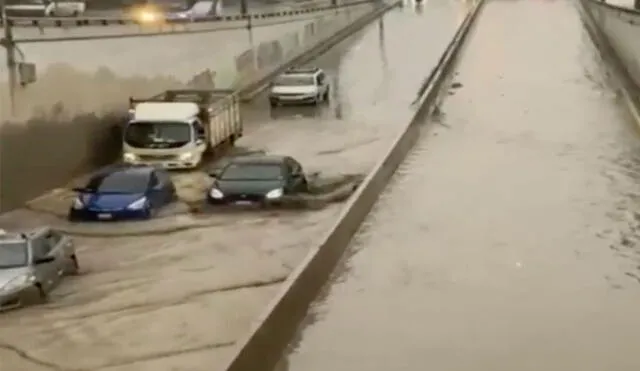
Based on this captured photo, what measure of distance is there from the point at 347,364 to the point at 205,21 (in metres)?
29.5

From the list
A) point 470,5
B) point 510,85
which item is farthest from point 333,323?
point 470,5

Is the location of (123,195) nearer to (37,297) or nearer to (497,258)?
(37,297)

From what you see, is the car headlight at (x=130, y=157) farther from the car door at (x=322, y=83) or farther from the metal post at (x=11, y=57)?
the car door at (x=322, y=83)

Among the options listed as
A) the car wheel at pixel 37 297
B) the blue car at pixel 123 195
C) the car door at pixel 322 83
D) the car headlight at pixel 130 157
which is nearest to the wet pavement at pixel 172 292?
the car wheel at pixel 37 297

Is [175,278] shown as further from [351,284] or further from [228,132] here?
[228,132]

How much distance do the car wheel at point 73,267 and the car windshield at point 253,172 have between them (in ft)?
19.8

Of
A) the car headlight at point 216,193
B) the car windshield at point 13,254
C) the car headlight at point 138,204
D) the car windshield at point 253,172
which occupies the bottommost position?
the car headlight at point 216,193

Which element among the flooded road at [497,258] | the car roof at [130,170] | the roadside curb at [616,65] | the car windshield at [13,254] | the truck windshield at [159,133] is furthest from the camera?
the roadside curb at [616,65]

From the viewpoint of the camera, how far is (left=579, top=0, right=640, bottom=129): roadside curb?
40.6 metres

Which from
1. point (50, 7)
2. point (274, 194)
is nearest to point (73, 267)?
point (274, 194)

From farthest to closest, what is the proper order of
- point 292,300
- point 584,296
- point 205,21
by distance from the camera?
point 205,21 → point 584,296 → point 292,300

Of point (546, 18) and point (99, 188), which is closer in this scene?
point (99, 188)

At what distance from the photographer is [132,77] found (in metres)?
33.6

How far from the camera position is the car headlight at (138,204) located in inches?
976
